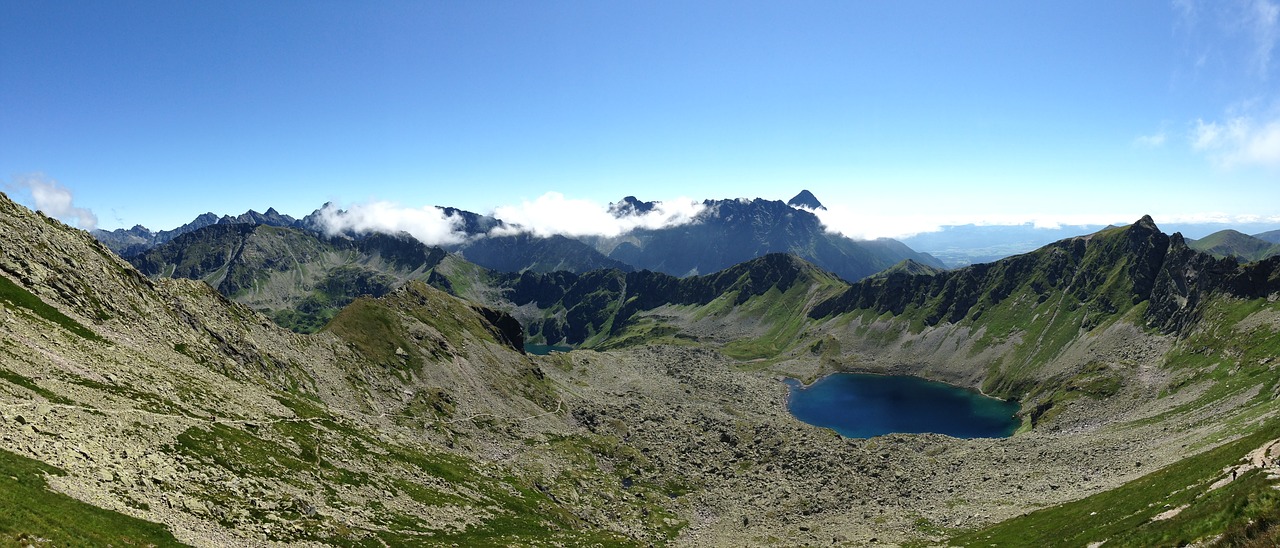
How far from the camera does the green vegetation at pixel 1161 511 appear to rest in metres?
28.2

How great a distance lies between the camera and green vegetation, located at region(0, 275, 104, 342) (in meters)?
62.7

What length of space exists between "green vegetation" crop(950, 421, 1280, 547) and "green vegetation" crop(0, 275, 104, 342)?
330ft

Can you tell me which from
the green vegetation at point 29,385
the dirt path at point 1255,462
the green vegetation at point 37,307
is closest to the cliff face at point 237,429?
the green vegetation at point 29,385

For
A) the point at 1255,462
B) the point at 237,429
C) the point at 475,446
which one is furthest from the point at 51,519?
the point at 1255,462

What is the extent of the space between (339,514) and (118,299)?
174 ft

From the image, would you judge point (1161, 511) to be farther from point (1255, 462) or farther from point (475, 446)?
point (475, 446)

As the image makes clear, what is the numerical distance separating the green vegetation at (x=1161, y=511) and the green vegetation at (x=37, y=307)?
100542 mm

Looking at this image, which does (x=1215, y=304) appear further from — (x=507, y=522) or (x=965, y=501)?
(x=507, y=522)

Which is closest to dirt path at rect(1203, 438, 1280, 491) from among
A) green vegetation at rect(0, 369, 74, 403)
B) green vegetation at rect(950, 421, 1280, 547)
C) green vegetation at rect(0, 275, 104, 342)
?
green vegetation at rect(950, 421, 1280, 547)

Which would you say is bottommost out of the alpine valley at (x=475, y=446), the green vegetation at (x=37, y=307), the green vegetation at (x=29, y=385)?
the alpine valley at (x=475, y=446)

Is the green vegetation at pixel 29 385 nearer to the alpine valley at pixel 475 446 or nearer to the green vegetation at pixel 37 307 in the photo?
the alpine valley at pixel 475 446

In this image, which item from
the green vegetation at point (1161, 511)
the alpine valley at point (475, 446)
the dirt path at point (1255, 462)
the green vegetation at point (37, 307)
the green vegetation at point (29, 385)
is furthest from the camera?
the green vegetation at point (37, 307)

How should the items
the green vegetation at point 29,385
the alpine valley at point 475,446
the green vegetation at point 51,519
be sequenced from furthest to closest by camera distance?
the green vegetation at point 29,385, the alpine valley at point 475,446, the green vegetation at point 51,519

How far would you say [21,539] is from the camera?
28.9 metres
